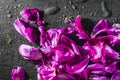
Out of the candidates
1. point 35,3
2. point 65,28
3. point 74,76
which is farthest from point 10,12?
point 74,76

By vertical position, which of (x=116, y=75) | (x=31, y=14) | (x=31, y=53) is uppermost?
(x=31, y=14)

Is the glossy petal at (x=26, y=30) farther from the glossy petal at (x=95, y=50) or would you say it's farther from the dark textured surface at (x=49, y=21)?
the glossy petal at (x=95, y=50)

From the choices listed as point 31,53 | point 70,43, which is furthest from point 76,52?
point 31,53

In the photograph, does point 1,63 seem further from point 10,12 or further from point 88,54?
point 88,54

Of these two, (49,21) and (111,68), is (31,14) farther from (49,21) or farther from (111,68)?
(111,68)

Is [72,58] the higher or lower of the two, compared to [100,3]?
lower
